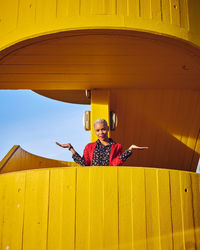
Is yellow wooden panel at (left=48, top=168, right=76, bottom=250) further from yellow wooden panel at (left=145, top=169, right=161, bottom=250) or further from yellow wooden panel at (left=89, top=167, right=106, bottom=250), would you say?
yellow wooden panel at (left=145, top=169, right=161, bottom=250)

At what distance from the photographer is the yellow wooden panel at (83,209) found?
12.9 feet

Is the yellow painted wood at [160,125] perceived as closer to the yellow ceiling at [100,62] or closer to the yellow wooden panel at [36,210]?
the yellow ceiling at [100,62]

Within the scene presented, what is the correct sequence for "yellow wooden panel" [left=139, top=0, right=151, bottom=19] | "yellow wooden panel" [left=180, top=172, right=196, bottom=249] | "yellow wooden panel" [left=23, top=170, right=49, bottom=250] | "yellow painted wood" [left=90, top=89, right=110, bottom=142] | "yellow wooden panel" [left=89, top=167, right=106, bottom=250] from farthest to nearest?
"yellow painted wood" [left=90, top=89, right=110, bottom=142] → "yellow wooden panel" [left=139, top=0, right=151, bottom=19] → "yellow wooden panel" [left=180, top=172, right=196, bottom=249] → "yellow wooden panel" [left=23, top=170, right=49, bottom=250] → "yellow wooden panel" [left=89, top=167, right=106, bottom=250]

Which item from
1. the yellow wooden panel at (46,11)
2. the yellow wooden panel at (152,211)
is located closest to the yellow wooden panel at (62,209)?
the yellow wooden panel at (152,211)

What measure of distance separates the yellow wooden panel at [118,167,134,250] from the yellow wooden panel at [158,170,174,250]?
281 mm

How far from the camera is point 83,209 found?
4.02 meters

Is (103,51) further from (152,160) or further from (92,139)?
(152,160)

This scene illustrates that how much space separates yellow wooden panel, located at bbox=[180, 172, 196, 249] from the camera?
4137 millimetres

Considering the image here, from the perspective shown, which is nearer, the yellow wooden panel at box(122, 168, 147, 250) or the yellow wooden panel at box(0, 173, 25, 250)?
the yellow wooden panel at box(122, 168, 147, 250)

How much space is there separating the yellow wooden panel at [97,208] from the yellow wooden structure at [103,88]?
1cm

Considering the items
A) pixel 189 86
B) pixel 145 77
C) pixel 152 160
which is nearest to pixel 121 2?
pixel 145 77

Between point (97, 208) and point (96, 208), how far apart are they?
0.04ft

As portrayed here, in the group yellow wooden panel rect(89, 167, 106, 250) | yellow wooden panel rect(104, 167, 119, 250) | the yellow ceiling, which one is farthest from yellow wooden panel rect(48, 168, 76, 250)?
the yellow ceiling

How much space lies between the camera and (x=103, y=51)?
5309 mm
